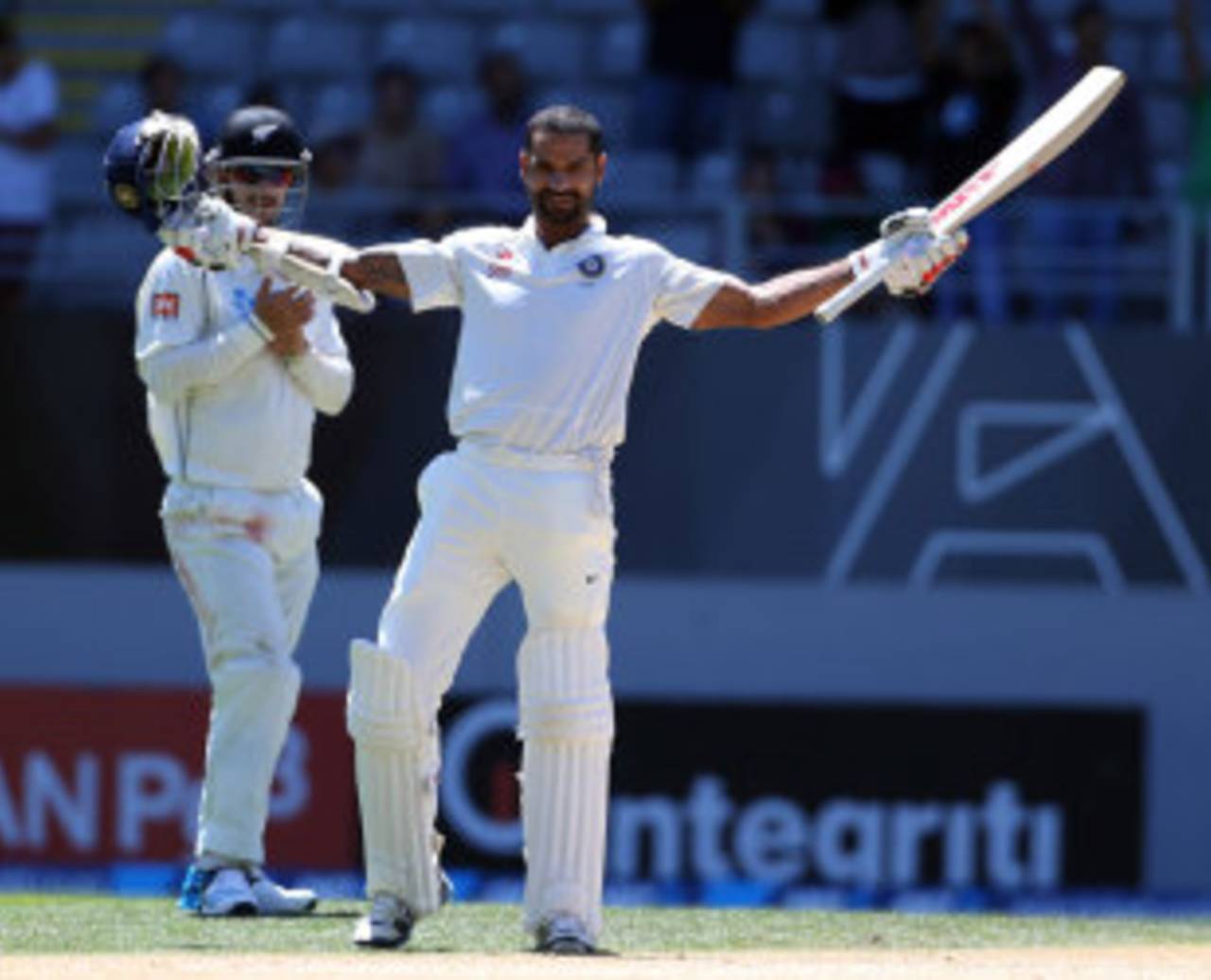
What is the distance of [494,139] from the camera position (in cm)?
1398

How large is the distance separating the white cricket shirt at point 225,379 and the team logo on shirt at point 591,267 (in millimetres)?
1176

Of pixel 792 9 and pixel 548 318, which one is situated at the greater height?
pixel 792 9

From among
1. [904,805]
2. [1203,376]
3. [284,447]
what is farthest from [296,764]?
[284,447]

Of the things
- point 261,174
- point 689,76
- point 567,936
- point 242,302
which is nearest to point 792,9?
point 689,76

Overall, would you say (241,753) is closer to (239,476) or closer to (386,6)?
(239,476)

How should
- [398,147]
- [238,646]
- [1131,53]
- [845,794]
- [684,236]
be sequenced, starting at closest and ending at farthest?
[238,646]
[845,794]
[684,236]
[398,147]
[1131,53]

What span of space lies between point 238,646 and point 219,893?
574mm

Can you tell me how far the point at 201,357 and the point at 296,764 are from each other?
4.68 m

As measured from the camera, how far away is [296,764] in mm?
13086

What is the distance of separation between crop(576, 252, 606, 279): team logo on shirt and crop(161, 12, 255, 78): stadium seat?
819cm

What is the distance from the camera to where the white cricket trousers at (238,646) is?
8.70 m

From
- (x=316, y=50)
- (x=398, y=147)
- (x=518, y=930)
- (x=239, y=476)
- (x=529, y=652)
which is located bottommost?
(x=518, y=930)

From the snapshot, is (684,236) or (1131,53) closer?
(684,236)

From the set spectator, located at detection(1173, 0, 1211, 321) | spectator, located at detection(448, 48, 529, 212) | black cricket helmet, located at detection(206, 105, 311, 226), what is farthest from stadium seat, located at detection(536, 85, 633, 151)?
black cricket helmet, located at detection(206, 105, 311, 226)
